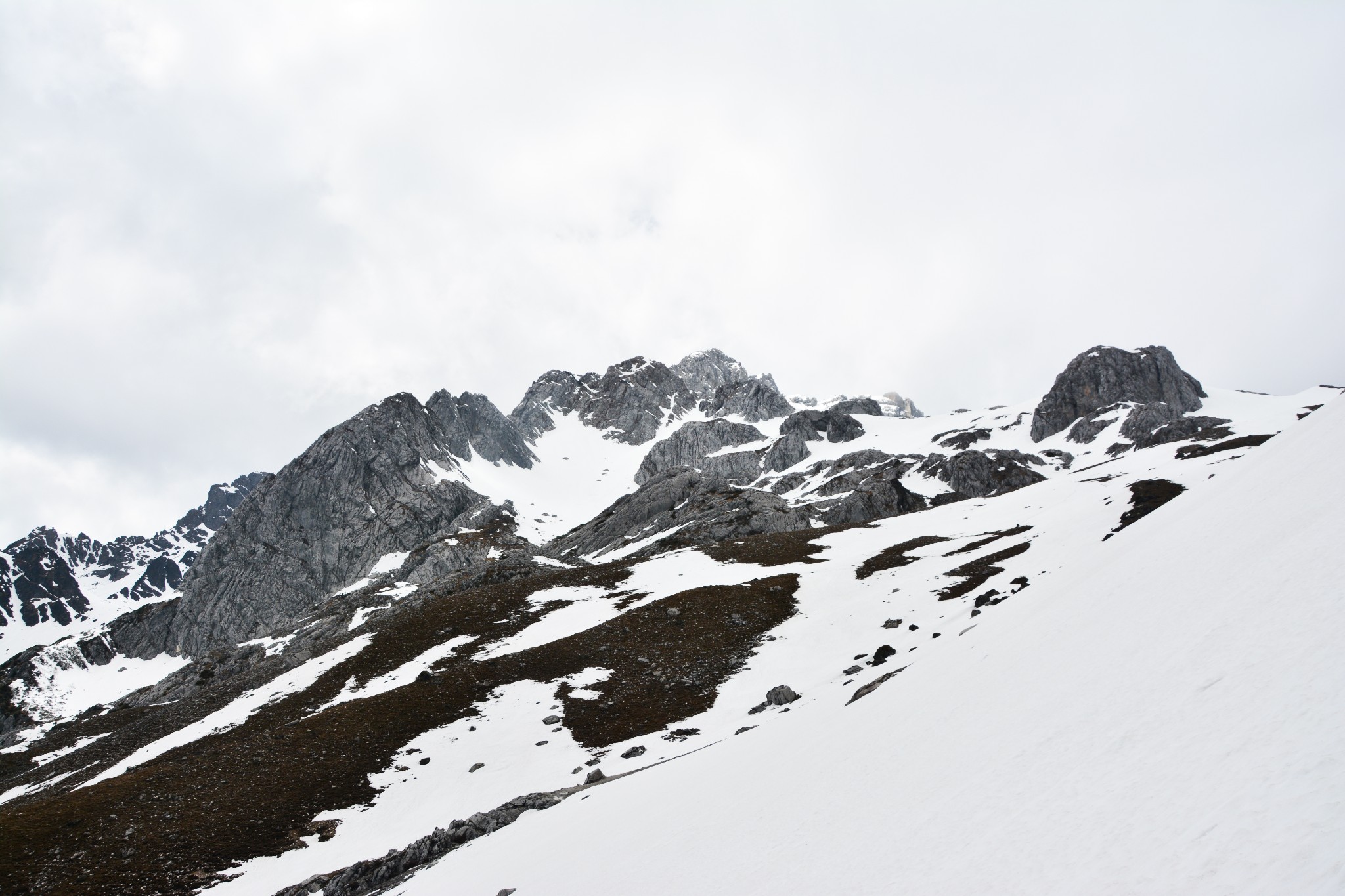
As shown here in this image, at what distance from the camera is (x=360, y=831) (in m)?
24.5

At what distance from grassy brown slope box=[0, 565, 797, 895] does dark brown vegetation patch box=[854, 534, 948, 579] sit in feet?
22.7

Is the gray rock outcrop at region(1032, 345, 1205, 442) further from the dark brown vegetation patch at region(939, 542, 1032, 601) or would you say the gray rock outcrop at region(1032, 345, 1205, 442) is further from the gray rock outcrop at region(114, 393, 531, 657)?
the gray rock outcrop at region(114, 393, 531, 657)

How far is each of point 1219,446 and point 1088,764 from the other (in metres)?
107

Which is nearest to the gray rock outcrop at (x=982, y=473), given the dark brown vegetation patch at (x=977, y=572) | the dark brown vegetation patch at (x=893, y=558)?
the dark brown vegetation patch at (x=893, y=558)

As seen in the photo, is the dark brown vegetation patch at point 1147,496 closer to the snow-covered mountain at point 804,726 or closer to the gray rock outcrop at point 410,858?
the snow-covered mountain at point 804,726

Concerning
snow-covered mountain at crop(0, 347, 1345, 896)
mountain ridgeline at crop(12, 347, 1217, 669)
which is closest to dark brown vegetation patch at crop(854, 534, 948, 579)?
snow-covered mountain at crop(0, 347, 1345, 896)

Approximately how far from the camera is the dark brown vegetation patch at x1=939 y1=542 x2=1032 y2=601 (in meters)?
42.3

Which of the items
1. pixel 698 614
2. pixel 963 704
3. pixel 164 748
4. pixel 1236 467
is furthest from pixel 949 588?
pixel 164 748

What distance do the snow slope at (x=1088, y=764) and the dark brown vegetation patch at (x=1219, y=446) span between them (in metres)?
83.8

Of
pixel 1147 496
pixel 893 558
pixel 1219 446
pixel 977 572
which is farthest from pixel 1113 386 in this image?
pixel 977 572

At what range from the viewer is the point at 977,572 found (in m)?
46.1

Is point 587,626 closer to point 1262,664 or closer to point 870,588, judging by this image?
point 870,588

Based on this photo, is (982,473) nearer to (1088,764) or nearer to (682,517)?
(682,517)

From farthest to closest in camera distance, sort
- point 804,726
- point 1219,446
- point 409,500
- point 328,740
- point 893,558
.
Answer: point 409,500 → point 1219,446 → point 893,558 → point 328,740 → point 804,726
